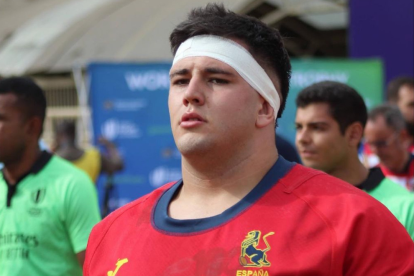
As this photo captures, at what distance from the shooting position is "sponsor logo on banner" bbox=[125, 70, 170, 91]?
356 inches

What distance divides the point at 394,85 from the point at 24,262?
17.3 feet

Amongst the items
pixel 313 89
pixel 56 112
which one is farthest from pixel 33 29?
pixel 313 89

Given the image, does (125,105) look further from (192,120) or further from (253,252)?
(253,252)

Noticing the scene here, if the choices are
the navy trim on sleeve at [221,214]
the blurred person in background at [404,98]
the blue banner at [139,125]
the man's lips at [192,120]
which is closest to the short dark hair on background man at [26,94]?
the navy trim on sleeve at [221,214]

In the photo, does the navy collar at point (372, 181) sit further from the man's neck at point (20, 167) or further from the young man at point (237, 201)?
the man's neck at point (20, 167)

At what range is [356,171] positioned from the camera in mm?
4422

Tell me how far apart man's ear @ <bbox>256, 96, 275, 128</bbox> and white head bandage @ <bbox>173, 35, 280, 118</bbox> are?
0.02 m

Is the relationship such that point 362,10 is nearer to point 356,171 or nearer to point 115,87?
point 115,87

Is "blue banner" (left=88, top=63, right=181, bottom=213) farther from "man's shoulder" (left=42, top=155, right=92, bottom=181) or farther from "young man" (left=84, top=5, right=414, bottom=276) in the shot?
"young man" (left=84, top=5, right=414, bottom=276)

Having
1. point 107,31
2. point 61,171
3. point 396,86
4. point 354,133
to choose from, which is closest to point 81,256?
point 61,171

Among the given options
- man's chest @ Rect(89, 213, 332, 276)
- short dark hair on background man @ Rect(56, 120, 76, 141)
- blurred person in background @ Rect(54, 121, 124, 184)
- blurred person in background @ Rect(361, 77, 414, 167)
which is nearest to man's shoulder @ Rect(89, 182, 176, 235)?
man's chest @ Rect(89, 213, 332, 276)

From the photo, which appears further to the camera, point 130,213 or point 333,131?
point 333,131

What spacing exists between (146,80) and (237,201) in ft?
21.4

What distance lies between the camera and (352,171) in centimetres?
443
